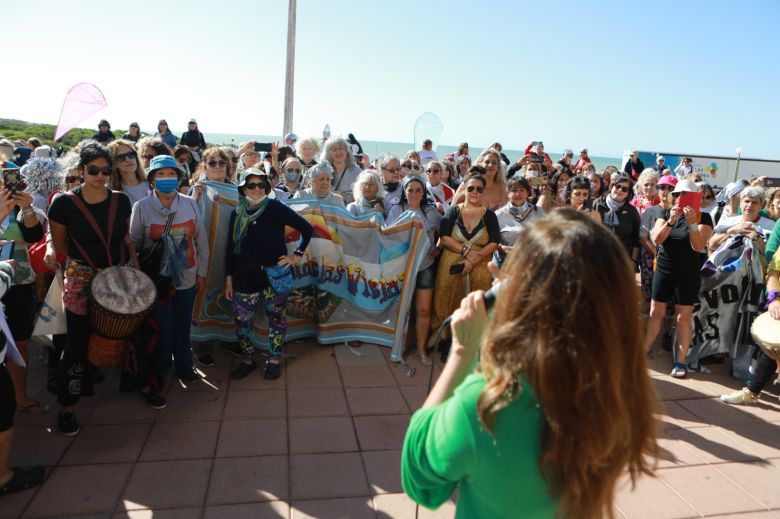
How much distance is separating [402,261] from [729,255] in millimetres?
3335

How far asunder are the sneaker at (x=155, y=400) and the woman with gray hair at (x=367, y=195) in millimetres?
2453

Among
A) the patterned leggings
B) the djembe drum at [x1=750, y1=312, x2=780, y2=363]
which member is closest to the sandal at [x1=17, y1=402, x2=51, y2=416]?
the patterned leggings

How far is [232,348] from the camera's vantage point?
4.84 m

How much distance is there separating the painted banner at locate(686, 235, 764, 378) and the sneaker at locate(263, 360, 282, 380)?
416 centimetres

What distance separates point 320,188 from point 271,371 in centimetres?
190

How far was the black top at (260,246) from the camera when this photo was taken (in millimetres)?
4109

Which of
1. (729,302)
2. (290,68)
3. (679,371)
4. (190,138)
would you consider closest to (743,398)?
(679,371)

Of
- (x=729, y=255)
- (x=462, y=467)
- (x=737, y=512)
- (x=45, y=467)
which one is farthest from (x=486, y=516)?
(x=729, y=255)

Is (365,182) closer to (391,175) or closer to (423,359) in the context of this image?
(391,175)

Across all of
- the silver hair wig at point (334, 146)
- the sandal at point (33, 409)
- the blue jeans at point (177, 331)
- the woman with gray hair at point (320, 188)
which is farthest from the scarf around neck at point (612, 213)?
the sandal at point (33, 409)

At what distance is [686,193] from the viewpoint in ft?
14.5

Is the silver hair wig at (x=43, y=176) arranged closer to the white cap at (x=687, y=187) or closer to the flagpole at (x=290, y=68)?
the white cap at (x=687, y=187)

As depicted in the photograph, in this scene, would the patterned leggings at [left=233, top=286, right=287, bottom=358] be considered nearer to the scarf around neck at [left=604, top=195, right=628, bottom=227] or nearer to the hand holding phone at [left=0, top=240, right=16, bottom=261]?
the hand holding phone at [left=0, top=240, right=16, bottom=261]

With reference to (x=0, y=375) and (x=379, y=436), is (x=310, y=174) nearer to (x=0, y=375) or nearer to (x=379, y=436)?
(x=379, y=436)
